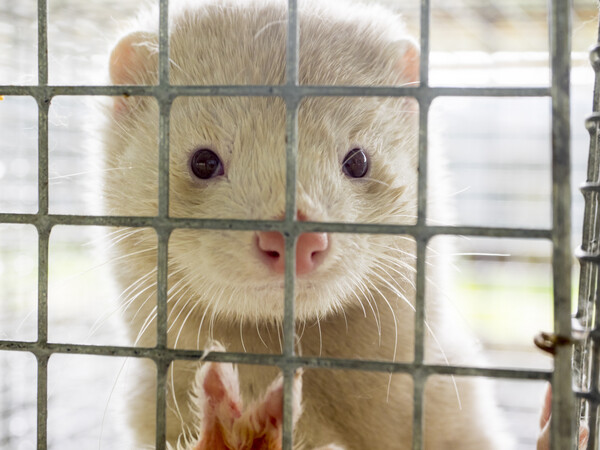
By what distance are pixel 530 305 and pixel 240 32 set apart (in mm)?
4234

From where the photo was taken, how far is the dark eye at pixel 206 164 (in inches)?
54.8

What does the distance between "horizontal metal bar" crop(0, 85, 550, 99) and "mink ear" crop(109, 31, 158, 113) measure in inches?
23.8

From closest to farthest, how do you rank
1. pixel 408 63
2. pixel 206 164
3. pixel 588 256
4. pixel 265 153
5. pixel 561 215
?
pixel 561 215, pixel 588 256, pixel 265 153, pixel 206 164, pixel 408 63

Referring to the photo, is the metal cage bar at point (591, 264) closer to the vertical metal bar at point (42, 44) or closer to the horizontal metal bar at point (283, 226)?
the horizontal metal bar at point (283, 226)

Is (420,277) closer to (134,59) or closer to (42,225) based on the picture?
(42,225)

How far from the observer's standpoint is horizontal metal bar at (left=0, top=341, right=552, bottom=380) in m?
0.92

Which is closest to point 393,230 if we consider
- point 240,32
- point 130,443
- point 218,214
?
point 218,214

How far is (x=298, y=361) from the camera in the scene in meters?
0.97

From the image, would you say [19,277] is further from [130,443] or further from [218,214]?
[218,214]

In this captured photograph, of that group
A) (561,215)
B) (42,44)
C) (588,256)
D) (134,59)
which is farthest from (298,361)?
(134,59)

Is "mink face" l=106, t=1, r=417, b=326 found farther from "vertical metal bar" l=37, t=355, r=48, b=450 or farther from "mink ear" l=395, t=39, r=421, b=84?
"vertical metal bar" l=37, t=355, r=48, b=450

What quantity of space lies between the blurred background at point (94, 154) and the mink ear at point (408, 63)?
151 mm

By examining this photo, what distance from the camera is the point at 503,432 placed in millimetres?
1969

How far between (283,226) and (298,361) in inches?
8.4
